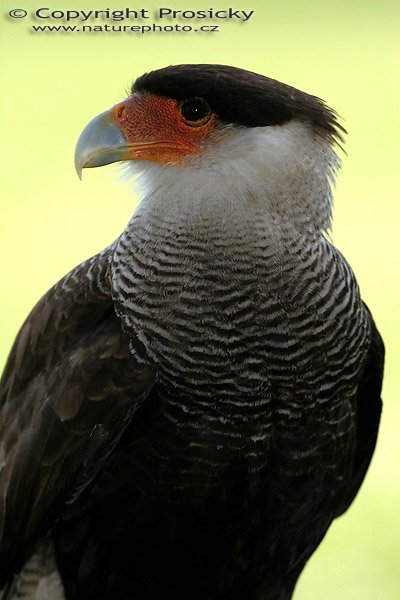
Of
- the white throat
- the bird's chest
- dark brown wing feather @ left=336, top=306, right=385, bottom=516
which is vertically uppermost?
the white throat

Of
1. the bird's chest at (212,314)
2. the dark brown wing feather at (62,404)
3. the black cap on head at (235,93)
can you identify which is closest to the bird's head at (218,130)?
the black cap on head at (235,93)

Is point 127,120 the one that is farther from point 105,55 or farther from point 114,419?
point 105,55

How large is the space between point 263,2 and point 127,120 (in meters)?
1.29

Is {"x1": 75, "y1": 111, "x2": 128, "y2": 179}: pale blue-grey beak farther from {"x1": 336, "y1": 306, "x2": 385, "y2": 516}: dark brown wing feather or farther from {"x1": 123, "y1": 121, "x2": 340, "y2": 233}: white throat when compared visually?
{"x1": 336, "y1": 306, "x2": 385, "y2": 516}: dark brown wing feather

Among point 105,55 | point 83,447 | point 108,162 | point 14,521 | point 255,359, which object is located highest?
point 105,55

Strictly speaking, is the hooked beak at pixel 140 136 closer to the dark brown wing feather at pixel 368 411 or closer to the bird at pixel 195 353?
the bird at pixel 195 353

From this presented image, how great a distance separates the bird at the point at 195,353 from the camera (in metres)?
1.92

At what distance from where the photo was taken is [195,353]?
193 centimetres

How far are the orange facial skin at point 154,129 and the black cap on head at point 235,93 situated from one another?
1.0 inches

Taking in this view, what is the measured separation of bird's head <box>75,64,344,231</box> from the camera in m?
1.87

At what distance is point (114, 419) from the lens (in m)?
1.94

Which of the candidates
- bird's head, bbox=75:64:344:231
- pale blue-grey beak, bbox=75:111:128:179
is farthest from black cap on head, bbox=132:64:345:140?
pale blue-grey beak, bbox=75:111:128:179

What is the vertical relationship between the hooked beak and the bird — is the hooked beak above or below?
above

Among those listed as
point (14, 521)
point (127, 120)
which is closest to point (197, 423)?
point (14, 521)
